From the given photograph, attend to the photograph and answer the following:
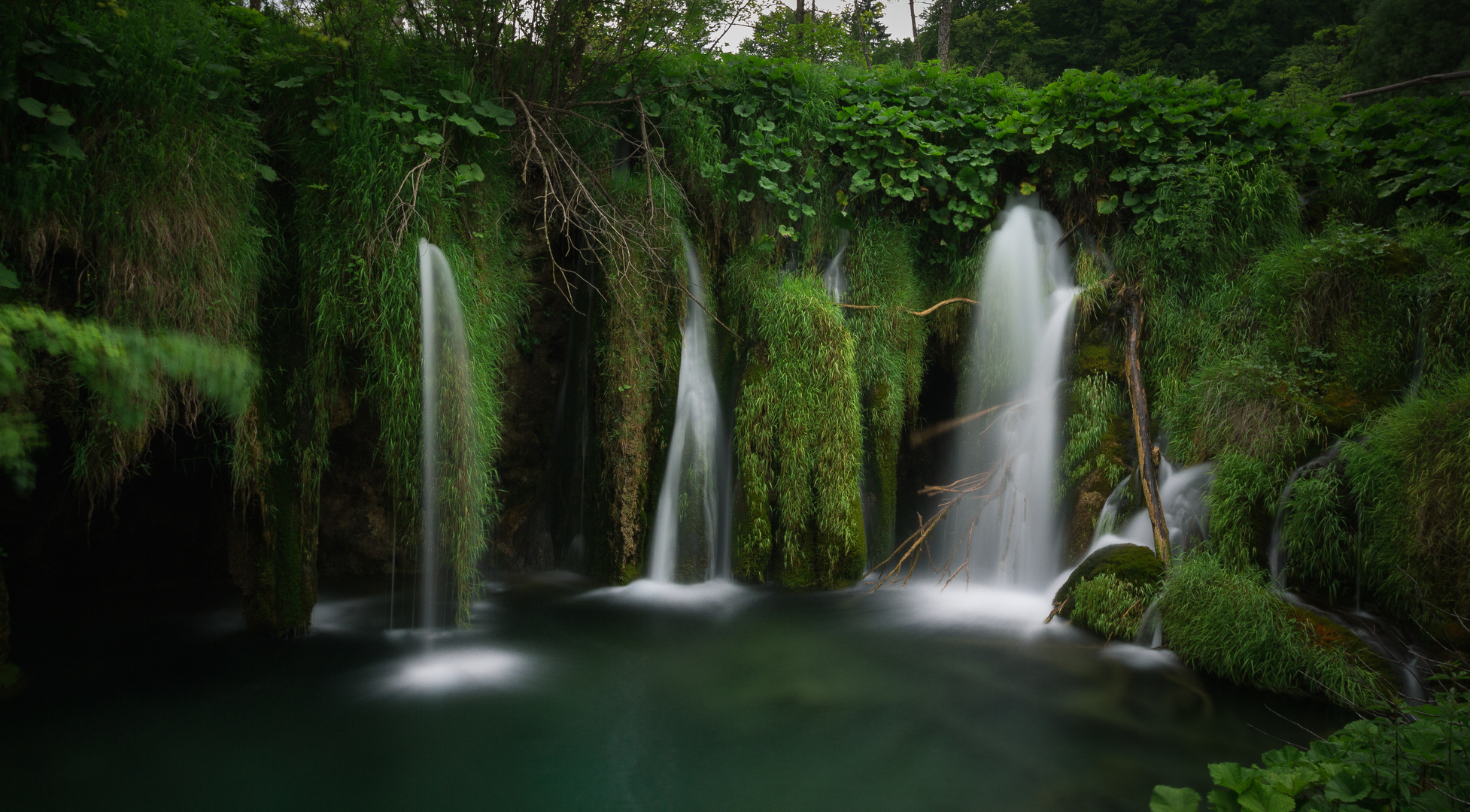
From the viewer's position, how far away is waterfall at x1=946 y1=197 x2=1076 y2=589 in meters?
6.38

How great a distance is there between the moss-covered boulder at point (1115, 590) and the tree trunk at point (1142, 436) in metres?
0.16

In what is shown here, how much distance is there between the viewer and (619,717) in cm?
426

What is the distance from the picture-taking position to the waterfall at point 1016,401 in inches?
251

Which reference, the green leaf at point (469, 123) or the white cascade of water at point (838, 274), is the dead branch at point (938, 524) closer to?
the white cascade of water at point (838, 274)

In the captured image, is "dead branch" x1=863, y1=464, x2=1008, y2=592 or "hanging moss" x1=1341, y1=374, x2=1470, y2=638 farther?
"dead branch" x1=863, y1=464, x2=1008, y2=592

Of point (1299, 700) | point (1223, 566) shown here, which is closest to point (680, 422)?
point (1223, 566)

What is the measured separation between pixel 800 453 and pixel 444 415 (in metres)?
2.73

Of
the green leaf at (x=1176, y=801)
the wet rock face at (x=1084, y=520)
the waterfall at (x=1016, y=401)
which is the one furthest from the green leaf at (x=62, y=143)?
the wet rock face at (x=1084, y=520)

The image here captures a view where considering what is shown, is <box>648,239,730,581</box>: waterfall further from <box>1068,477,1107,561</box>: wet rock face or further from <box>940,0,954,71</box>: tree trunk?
<box>940,0,954,71</box>: tree trunk

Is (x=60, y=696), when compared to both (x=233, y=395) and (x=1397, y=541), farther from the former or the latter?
(x=1397, y=541)

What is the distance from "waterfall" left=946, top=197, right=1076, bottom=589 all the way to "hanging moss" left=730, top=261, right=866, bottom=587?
42.1 inches

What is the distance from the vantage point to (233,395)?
11.6 feet

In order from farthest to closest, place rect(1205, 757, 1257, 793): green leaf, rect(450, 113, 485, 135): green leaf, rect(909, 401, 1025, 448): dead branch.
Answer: rect(909, 401, 1025, 448): dead branch, rect(450, 113, 485, 135): green leaf, rect(1205, 757, 1257, 793): green leaf

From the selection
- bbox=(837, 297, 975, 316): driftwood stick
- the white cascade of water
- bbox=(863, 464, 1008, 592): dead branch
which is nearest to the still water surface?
bbox=(863, 464, 1008, 592): dead branch
